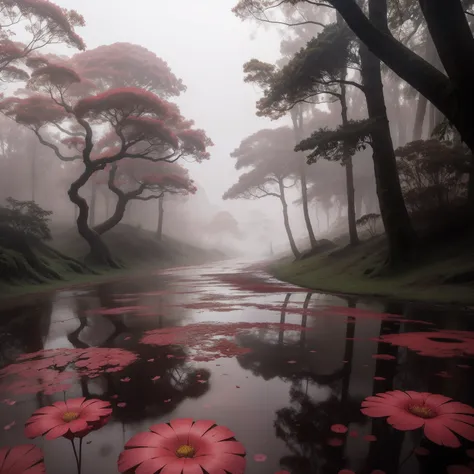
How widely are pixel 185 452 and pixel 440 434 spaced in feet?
4.84

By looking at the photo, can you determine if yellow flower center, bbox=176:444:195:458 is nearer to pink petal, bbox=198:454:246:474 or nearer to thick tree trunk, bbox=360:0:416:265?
pink petal, bbox=198:454:246:474

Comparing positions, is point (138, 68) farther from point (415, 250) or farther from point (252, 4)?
point (415, 250)

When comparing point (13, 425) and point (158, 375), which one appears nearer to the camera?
point (13, 425)

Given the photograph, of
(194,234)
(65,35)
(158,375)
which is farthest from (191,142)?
(194,234)

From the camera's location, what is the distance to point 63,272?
14.1m

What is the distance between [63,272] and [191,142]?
10459 millimetres

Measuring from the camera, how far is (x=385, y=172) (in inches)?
386

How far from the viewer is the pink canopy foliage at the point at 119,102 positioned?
15.4 meters

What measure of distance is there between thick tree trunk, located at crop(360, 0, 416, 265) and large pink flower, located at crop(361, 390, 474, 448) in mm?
7694

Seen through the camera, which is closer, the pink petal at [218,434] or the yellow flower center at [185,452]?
the yellow flower center at [185,452]

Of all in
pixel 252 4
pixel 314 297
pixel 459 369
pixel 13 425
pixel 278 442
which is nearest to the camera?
pixel 278 442

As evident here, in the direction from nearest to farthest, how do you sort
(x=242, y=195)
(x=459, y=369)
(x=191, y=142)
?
(x=459, y=369)
(x=191, y=142)
(x=242, y=195)

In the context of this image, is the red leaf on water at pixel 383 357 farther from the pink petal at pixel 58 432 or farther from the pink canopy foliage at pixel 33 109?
the pink canopy foliage at pixel 33 109

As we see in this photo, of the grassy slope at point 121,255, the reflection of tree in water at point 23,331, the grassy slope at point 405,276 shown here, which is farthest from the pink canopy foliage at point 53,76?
the grassy slope at point 405,276
